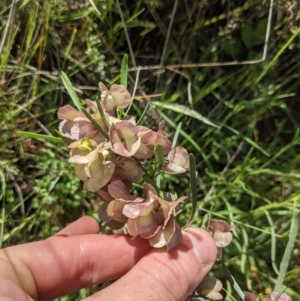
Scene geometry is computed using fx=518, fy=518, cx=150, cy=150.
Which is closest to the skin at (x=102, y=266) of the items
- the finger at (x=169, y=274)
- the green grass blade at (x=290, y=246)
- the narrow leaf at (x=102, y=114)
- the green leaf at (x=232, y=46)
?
the finger at (x=169, y=274)

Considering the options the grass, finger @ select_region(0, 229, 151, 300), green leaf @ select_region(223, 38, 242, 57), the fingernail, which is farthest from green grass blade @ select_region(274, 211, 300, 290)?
green leaf @ select_region(223, 38, 242, 57)

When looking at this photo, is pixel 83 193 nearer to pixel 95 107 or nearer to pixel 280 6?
pixel 95 107

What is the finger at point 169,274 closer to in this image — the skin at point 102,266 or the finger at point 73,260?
the skin at point 102,266

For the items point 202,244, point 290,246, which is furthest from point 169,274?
point 290,246

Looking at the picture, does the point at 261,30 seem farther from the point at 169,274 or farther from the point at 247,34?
the point at 169,274

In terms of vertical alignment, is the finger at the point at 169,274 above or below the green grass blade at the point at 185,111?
below
